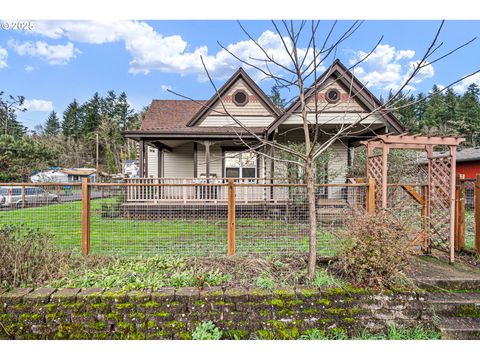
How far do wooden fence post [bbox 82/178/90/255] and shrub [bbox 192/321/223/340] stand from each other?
2382 millimetres

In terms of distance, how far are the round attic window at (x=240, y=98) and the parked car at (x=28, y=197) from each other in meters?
9.51

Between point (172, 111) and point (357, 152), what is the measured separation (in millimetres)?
10712

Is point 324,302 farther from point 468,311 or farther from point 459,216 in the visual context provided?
point 459,216

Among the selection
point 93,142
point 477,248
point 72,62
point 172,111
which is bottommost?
point 477,248

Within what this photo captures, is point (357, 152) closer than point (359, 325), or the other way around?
point (359, 325)

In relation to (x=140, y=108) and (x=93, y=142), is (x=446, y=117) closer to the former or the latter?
(x=140, y=108)

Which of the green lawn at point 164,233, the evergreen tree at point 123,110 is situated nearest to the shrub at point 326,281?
the green lawn at point 164,233

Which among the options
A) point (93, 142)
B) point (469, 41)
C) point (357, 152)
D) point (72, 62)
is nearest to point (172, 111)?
point (357, 152)

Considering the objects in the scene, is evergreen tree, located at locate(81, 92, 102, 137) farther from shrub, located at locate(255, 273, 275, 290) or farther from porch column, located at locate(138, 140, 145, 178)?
shrub, located at locate(255, 273, 275, 290)

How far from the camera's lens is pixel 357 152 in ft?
41.6

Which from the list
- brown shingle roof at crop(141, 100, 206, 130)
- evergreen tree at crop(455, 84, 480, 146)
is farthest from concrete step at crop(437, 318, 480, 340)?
evergreen tree at crop(455, 84, 480, 146)

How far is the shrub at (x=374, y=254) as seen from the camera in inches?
125

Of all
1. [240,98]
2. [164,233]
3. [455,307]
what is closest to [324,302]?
[455,307]

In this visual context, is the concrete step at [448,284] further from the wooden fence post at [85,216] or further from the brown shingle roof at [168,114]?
the brown shingle roof at [168,114]
